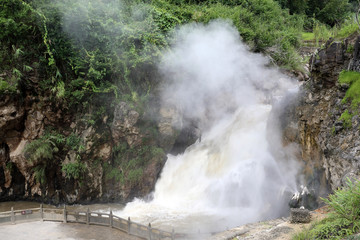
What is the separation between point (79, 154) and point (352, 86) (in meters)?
11.8

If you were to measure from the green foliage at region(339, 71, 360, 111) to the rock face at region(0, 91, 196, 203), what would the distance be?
26.4ft

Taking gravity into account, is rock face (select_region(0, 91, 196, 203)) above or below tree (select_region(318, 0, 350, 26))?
below

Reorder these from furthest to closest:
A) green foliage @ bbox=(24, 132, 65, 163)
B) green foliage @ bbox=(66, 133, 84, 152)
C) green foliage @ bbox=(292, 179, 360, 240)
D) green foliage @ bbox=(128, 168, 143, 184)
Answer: green foliage @ bbox=(128, 168, 143, 184) → green foliage @ bbox=(66, 133, 84, 152) → green foliage @ bbox=(24, 132, 65, 163) → green foliage @ bbox=(292, 179, 360, 240)

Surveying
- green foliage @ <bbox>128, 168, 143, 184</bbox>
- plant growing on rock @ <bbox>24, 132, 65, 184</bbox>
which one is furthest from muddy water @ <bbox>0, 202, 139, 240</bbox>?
green foliage @ <bbox>128, 168, 143, 184</bbox>

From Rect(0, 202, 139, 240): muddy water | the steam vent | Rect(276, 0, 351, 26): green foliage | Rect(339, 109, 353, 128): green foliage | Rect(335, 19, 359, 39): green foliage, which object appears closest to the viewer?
Rect(339, 109, 353, 128): green foliage

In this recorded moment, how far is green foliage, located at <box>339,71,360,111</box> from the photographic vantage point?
922cm

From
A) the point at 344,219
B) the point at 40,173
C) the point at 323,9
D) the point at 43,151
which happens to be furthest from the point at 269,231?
the point at 323,9

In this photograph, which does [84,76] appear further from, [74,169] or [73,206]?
[73,206]

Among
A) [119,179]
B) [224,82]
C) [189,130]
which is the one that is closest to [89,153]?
[119,179]

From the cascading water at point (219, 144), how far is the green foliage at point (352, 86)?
334cm

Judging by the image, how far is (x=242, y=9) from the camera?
2050 centimetres

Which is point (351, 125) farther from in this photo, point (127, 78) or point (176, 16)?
point (176, 16)

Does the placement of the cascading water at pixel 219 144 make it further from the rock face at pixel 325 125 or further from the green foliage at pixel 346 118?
the green foliage at pixel 346 118

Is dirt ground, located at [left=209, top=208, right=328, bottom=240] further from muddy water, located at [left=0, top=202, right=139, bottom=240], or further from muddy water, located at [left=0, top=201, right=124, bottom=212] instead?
muddy water, located at [left=0, top=201, right=124, bottom=212]
